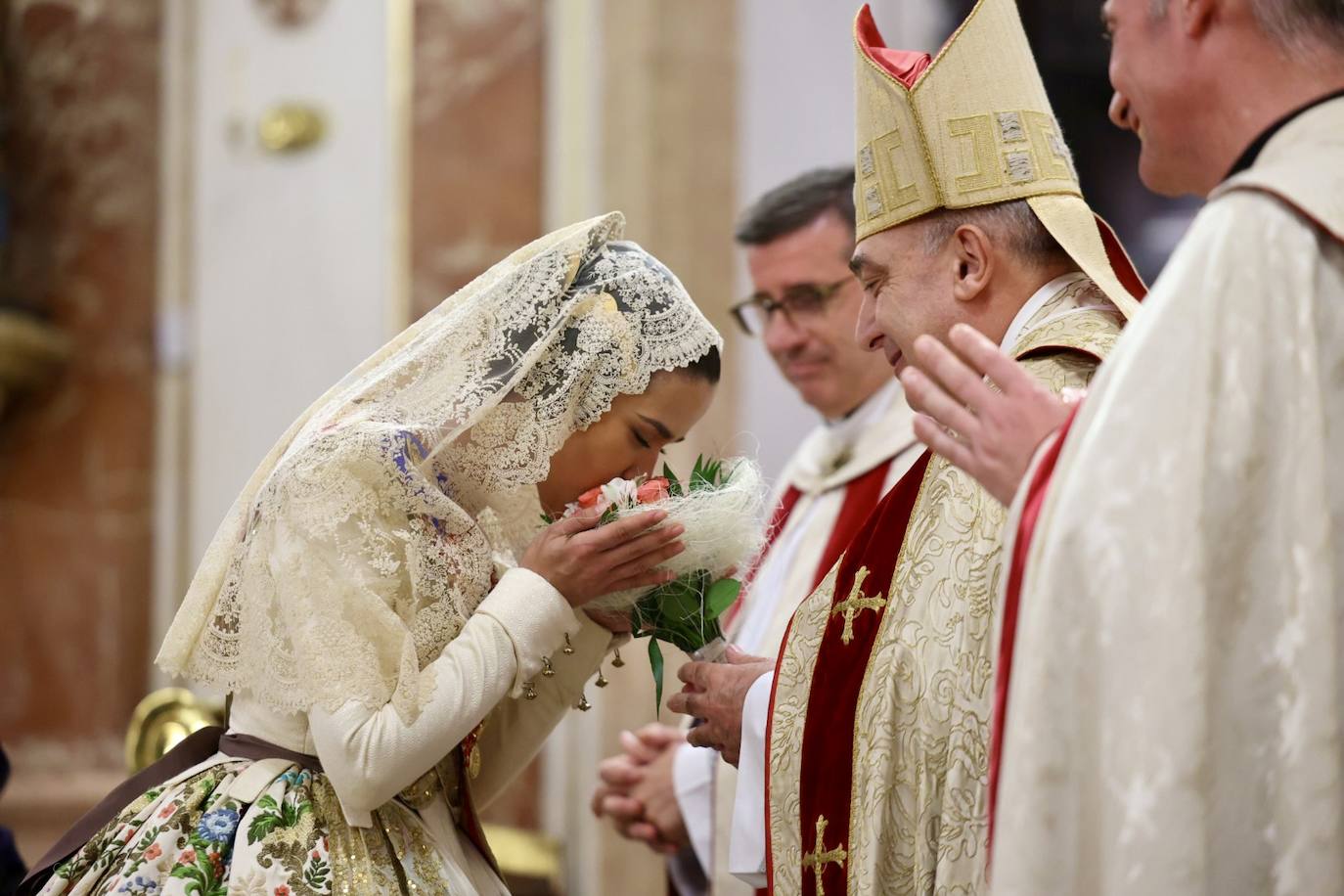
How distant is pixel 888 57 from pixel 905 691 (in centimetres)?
116

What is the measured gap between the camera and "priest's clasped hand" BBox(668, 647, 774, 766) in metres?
2.65

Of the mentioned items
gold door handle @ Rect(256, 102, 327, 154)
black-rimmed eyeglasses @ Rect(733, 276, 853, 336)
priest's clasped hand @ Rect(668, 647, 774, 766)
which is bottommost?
priest's clasped hand @ Rect(668, 647, 774, 766)

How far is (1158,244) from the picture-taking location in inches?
261

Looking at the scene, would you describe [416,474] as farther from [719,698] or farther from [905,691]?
[905,691]

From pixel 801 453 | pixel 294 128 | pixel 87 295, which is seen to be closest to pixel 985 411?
pixel 801 453

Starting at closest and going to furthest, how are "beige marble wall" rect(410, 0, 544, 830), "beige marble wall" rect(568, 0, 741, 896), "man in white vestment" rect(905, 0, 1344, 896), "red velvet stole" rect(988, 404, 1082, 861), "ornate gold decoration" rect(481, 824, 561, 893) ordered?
"man in white vestment" rect(905, 0, 1344, 896), "red velvet stole" rect(988, 404, 1082, 861), "beige marble wall" rect(568, 0, 741, 896), "ornate gold decoration" rect(481, 824, 561, 893), "beige marble wall" rect(410, 0, 544, 830)

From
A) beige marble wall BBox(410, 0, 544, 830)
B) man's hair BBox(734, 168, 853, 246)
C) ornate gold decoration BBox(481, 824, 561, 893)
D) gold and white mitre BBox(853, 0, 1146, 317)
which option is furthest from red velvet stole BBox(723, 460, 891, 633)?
beige marble wall BBox(410, 0, 544, 830)

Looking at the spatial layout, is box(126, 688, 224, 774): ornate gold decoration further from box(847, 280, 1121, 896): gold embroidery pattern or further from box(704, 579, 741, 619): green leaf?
box(847, 280, 1121, 896): gold embroidery pattern

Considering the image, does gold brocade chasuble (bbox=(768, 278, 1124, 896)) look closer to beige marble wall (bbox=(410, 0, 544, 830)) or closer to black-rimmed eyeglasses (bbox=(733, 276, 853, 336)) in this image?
black-rimmed eyeglasses (bbox=(733, 276, 853, 336))

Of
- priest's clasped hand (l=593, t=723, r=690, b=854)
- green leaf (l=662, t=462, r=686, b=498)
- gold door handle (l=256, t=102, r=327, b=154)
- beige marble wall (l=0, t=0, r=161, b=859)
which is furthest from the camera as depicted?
beige marble wall (l=0, t=0, r=161, b=859)

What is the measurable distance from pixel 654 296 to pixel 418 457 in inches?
20.6

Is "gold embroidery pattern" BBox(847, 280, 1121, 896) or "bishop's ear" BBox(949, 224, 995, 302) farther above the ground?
"bishop's ear" BBox(949, 224, 995, 302)

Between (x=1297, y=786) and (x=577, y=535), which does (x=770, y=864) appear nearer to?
(x=577, y=535)

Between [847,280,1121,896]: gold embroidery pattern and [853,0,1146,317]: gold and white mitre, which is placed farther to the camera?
[853,0,1146,317]: gold and white mitre
